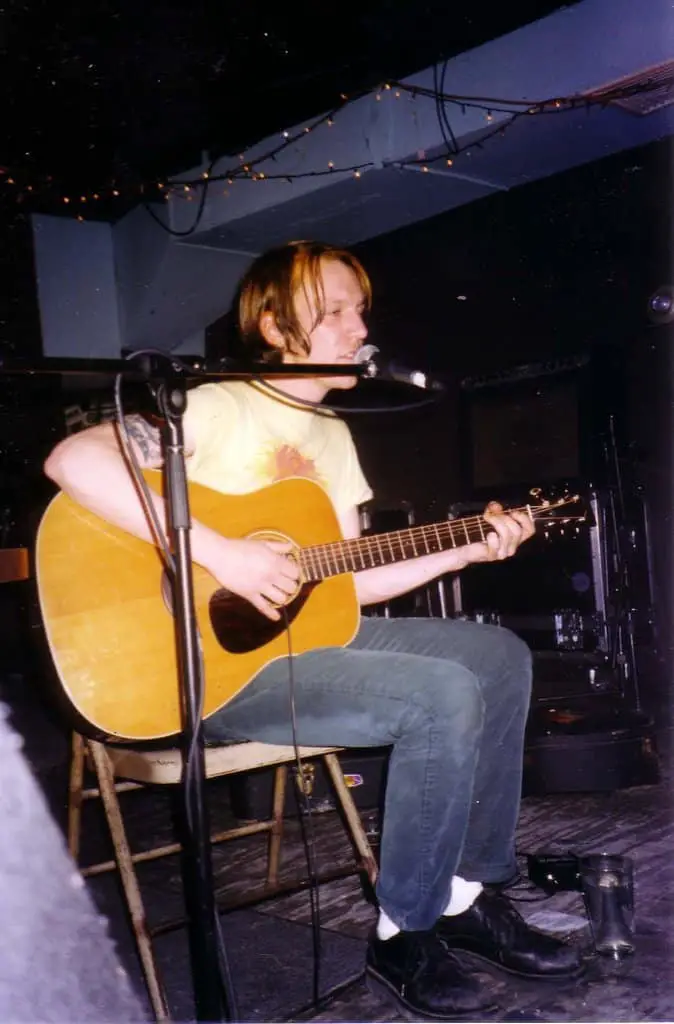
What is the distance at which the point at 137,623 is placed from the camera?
1.82 meters

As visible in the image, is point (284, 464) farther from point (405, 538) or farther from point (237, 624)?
point (237, 624)

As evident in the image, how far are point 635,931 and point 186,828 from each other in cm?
135

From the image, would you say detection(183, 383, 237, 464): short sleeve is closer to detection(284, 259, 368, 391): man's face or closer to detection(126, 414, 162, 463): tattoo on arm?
detection(126, 414, 162, 463): tattoo on arm

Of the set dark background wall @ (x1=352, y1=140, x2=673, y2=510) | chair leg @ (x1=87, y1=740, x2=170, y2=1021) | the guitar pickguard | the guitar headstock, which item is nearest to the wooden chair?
chair leg @ (x1=87, y1=740, x2=170, y2=1021)

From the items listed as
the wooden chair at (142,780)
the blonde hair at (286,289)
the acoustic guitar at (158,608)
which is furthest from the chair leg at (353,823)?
the blonde hair at (286,289)

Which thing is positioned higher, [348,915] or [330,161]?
[330,161]

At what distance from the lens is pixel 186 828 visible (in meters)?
1.42

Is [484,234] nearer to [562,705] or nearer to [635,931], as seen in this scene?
[562,705]

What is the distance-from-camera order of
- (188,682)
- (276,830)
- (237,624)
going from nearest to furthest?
(188,682), (237,624), (276,830)

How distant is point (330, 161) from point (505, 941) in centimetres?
505

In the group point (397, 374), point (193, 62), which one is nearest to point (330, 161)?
point (193, 62)

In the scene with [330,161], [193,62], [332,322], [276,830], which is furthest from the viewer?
[330,161]

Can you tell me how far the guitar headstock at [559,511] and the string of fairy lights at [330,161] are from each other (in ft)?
10.4

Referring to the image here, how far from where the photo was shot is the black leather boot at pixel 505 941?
1.89 metres
